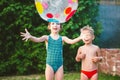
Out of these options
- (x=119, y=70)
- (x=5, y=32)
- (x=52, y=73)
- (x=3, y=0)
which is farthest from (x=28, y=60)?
(x=52, y=73)

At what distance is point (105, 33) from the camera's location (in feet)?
32.9

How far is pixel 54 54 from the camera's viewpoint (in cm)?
550

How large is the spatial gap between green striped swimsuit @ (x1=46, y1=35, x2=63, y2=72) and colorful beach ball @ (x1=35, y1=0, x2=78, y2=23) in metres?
0.35

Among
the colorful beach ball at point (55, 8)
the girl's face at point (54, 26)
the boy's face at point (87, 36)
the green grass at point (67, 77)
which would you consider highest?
the colorful beach ball at point (55, 8)

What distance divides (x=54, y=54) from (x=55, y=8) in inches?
29.1

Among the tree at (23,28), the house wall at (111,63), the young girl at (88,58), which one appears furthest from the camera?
the tree at (23,28)

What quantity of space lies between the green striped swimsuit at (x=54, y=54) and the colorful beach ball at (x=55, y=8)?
1.16ft

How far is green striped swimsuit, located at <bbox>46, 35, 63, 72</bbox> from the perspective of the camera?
5.49 meters

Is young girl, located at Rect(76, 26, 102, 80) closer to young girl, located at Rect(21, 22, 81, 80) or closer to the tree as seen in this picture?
young girl, located at Rect(21, 22, 81, 80)

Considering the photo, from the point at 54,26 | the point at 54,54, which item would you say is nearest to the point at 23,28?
the point at 54,26

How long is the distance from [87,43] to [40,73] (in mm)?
3656

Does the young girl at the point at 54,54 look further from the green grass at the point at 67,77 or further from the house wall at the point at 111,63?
the house wall at the point at 111,63

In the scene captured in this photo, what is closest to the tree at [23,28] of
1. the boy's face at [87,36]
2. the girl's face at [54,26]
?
the girl's face at [54,26]

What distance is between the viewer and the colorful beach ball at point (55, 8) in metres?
5.52
